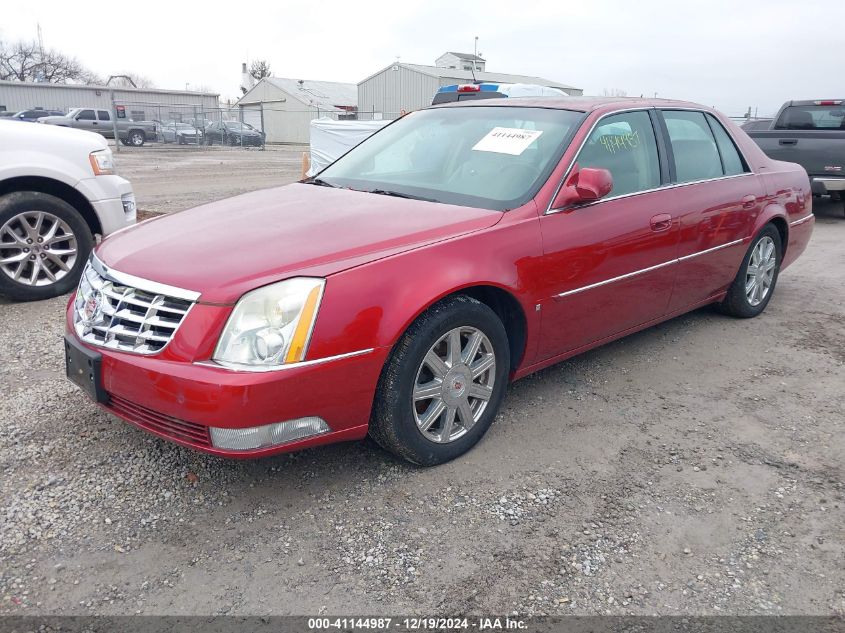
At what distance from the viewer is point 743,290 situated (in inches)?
201

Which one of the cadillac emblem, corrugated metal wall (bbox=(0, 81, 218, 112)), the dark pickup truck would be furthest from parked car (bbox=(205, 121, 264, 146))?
the cadillac emblem

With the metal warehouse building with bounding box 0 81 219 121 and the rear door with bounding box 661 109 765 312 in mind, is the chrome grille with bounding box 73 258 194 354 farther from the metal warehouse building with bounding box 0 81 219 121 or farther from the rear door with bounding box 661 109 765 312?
Result: the metal warehouse building with bounding box 0 81 219 121

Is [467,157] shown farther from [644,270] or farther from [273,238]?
[273,238]

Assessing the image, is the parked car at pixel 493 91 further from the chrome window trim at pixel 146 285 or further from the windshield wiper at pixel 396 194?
the chrome window trim at pixel 146 285

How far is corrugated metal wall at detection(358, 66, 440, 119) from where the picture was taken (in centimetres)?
4240

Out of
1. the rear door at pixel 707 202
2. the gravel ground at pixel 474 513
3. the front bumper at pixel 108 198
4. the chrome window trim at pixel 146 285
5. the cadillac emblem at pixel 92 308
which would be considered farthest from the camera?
the front bumper at pixel 108 198

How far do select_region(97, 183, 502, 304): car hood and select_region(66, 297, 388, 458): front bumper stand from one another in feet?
1.01

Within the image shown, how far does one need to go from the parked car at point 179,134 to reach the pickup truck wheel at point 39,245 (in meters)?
28.9

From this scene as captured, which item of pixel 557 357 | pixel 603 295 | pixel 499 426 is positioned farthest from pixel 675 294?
pixel 499 426

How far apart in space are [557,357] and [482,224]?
93 cm

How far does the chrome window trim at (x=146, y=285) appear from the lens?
2.59m

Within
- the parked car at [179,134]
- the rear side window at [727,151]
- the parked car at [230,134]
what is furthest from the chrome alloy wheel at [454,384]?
the parked car at [179,134]

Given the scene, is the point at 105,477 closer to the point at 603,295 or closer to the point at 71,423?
the point at 71,423

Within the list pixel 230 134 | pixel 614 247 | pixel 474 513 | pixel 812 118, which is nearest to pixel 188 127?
pixel 230 134
